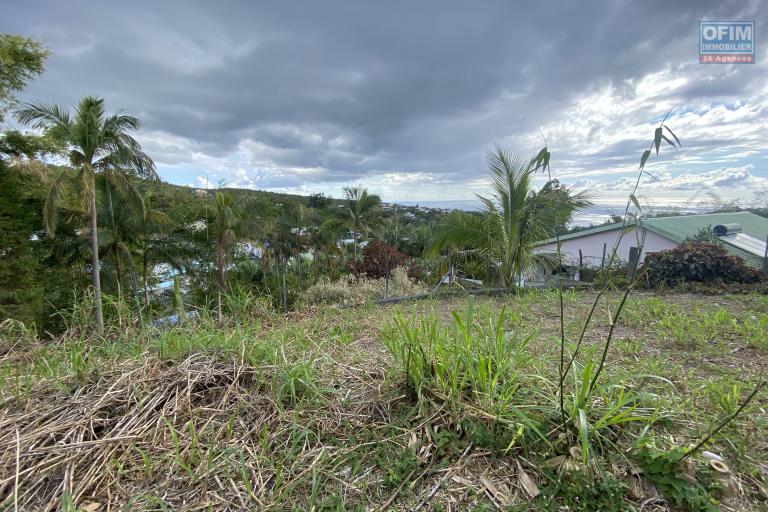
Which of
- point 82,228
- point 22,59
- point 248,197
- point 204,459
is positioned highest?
point 22,59

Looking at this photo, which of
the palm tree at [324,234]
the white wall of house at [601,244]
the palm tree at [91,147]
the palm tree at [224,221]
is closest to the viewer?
the palm tree at [91,147]

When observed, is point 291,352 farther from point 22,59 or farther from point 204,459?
point 22,59

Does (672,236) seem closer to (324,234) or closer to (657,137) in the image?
(657,137)

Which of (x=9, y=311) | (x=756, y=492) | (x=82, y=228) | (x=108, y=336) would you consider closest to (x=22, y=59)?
(x=82, y=228)

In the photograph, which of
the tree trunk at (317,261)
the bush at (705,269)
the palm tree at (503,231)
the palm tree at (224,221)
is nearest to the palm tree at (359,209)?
the tree trunk at (317,261)

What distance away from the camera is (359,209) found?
22.6 m

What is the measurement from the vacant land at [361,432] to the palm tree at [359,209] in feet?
67.4

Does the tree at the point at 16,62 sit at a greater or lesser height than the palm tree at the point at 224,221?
greater

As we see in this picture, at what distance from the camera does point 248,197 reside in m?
18.5

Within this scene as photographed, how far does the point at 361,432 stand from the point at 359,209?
21.5 m

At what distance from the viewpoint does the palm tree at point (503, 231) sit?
22.5ft

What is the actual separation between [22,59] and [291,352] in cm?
1658

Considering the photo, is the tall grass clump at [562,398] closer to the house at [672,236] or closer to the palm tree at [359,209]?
the house at [672,236]

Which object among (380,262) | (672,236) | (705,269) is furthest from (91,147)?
(672,236)
